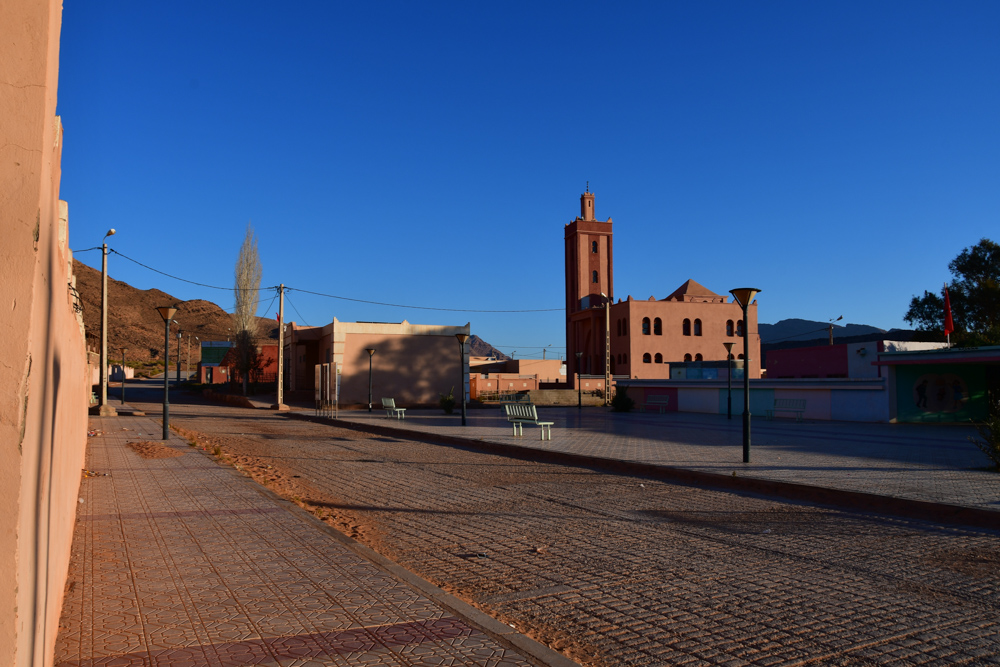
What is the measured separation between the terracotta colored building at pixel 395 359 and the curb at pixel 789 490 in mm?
24230

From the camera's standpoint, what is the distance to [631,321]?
64.2 metres

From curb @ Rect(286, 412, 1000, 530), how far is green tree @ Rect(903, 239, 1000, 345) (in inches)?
1450

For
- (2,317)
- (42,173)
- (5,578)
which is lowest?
(5,578)

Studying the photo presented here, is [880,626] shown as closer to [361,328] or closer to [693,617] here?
[693,617]

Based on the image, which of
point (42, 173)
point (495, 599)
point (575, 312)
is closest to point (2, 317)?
point (42, 173)

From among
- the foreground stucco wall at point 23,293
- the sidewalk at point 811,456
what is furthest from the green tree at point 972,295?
the foreground stucco wall at point 23,293

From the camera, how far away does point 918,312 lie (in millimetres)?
50719

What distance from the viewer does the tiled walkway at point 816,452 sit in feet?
32.8

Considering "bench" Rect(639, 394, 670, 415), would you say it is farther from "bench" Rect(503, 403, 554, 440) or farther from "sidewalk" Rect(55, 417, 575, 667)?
"sidewalk" Rect(55, 417, 575, 667)

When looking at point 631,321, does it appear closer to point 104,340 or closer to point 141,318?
point 104,340

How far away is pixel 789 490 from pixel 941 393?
1872 centimetres

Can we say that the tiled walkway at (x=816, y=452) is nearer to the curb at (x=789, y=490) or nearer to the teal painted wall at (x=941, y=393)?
the curb at (x=789, y=490)

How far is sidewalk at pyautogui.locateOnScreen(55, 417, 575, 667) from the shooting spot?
A: 3930 mm

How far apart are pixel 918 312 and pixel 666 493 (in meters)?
48.8
